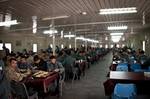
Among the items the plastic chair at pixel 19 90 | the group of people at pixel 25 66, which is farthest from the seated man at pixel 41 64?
the plastic chair at pixel 19 90

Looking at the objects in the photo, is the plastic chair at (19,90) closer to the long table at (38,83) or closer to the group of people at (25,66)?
the group of people at (25,66)

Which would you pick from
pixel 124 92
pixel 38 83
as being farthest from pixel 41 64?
pixel 124 92

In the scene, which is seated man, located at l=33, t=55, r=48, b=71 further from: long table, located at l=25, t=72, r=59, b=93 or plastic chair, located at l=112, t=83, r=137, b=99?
plastic chair, located at l=112, t=83, r=137, b=99

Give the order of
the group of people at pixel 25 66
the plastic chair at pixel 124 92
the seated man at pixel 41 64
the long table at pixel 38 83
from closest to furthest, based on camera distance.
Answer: the group of people at pixel 25 66, the plastic chair at pixel 124 92, the long table at pixel 38 83, the seated man at pixel 41 64

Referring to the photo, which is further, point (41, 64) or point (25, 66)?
point (25, 66)

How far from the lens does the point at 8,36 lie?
16.9 metres

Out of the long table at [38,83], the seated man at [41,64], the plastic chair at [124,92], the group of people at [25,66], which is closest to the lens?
the group of people at [25,66]

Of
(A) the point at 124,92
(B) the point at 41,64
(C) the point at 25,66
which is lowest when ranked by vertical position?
(A) the point at 124,92

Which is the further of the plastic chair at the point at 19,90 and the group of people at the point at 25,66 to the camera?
the plastic chair at the point at 19,90

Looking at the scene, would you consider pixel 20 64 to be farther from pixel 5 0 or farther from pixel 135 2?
pixel 135 2

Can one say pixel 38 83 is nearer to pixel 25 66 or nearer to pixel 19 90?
pixel 19 90

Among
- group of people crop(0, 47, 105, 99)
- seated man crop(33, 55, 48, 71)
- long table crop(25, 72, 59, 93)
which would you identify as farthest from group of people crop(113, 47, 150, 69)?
long table crop(25, 72, 59, 93)

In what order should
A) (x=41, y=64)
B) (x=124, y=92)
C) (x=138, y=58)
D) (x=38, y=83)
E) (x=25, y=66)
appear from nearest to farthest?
(x=124, y=92), (x=38, y=83), (x=41, y=64), (x=25, y=66), (x=138, y=58)

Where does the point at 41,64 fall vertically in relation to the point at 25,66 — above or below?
above
